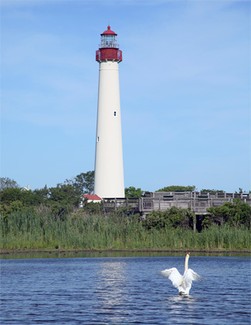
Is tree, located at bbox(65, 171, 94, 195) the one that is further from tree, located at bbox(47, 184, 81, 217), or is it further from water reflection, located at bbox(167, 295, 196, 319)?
water reflection, located at bbox(167, 295, 196, 319)

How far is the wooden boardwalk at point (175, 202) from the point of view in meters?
61.8

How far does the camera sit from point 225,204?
58344 mm

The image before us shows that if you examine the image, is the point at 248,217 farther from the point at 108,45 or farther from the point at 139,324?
the point at 139,324

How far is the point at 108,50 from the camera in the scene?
6912cm

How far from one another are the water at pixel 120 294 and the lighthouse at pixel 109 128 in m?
23.7

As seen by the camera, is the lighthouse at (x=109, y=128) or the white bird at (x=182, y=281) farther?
the lighthouse at (x=109, y=128)

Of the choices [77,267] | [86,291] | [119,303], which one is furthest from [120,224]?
[119,303]

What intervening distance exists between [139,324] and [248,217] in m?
33.7

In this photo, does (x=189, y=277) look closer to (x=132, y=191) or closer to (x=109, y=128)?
(x=109, y=128)

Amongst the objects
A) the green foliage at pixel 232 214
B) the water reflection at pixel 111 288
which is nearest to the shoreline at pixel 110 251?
the green foliage at pixel 232 214

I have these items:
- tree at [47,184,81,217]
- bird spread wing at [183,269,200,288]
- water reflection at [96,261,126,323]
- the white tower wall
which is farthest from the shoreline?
bird spread wing at [183,269,200,288]

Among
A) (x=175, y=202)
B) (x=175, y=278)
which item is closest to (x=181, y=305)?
(x=175, y=278)

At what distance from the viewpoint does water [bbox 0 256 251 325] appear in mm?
24812

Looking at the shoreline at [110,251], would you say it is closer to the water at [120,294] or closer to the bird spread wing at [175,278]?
the water at [120,294]
